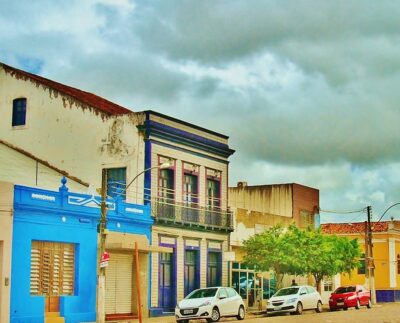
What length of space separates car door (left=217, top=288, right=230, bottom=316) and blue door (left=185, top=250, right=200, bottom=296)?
22.0 feet

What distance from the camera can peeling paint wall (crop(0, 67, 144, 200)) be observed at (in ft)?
130

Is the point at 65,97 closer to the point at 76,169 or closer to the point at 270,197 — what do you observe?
the point at 76,169

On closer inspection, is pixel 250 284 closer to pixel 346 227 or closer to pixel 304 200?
pixel 304 200

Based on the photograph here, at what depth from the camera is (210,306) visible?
108 ft

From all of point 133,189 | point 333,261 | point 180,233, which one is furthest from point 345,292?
point 133,189

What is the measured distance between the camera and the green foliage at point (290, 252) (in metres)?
44.2

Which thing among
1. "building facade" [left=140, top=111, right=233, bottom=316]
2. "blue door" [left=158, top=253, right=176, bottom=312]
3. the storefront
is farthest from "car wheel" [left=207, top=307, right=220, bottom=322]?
the storefront

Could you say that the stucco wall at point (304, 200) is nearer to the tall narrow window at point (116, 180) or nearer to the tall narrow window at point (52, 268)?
the tall narrow window at point (116, 180)

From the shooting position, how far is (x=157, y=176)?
130 feet

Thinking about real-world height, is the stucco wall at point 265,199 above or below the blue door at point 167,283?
above

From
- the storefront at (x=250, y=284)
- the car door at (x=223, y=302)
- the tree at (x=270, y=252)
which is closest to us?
the car door at (x=223, y=302)

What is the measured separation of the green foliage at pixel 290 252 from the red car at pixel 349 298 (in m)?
1.39

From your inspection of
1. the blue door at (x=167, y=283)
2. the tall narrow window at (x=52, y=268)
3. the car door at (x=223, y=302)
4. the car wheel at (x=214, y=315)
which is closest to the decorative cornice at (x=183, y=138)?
the blue door at (x=167, y=283)

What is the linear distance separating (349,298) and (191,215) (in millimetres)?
11451
